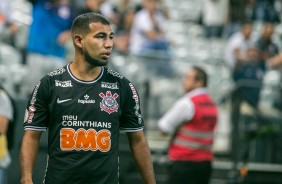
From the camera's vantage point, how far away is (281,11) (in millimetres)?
17375

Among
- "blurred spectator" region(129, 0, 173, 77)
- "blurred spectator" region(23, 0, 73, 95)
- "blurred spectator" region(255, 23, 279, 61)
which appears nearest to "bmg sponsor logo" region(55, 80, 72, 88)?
"blurred spectator" region(23, 0, 73, 95)

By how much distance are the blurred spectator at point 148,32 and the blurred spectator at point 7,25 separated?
1962 mm

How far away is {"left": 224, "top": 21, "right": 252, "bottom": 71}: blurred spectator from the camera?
1410 centimetres

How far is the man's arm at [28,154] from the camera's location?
5719 mm

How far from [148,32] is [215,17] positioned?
7.92 ft

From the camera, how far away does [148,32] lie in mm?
14344

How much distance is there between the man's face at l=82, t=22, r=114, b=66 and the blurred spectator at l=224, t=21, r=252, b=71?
25.1 feet

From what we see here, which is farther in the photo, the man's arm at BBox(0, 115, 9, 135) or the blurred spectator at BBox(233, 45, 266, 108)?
the blurred spectator at BBox(233, 45, 266, 108)

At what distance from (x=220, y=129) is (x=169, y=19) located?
4.52 m

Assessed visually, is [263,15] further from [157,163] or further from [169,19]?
[157,163]

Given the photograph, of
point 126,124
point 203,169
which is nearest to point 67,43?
point 203,169

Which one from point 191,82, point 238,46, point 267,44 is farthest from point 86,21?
point 267,44

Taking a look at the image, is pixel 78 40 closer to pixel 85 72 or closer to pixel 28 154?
pixel 85 72

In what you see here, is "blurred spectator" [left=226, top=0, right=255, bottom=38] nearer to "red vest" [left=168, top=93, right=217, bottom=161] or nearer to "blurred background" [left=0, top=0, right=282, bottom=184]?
"blurred background" [left=0, top=0, right=282, bottom=184]
